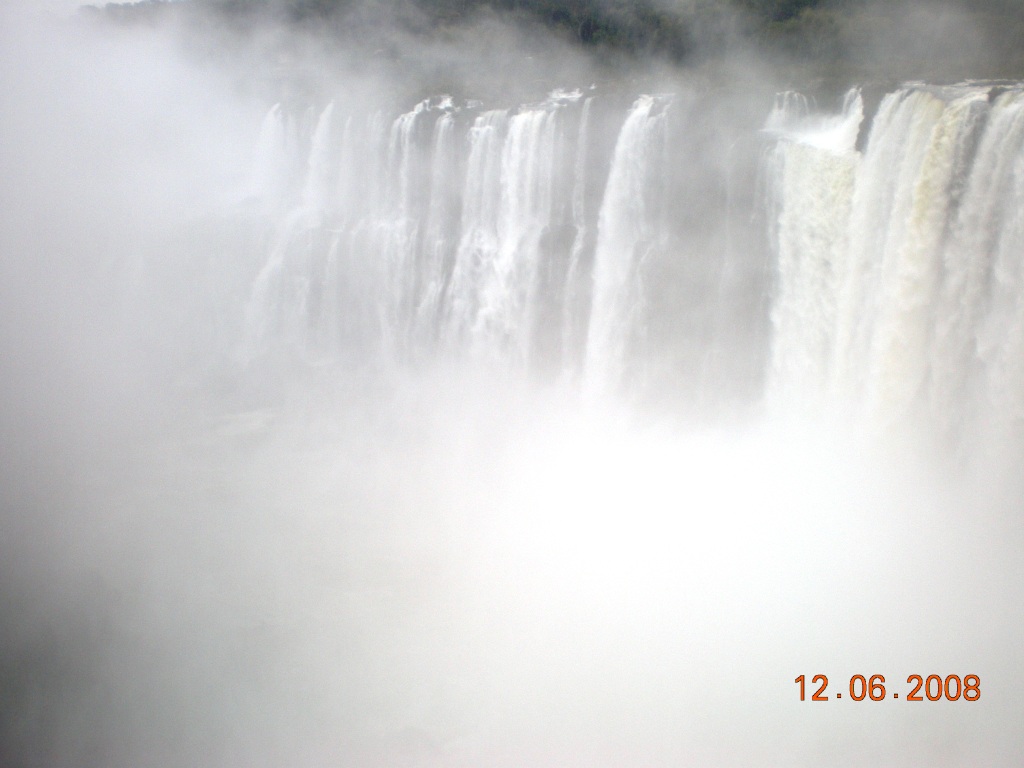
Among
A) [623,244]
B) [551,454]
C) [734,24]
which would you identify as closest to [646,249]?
[623,244]

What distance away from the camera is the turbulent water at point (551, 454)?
624 centimetres

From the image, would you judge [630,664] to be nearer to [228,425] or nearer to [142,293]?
[228,425]

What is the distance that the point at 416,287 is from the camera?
12.6m

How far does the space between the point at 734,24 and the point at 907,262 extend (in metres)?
9.34

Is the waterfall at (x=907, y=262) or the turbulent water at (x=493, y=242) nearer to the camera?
the waterfall at (x=907, y=262)

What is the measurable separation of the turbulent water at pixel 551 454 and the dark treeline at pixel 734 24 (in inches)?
120

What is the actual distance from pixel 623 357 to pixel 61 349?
8702mm

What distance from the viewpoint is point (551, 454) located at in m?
9.98

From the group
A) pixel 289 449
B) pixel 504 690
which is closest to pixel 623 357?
pixel 289 449
